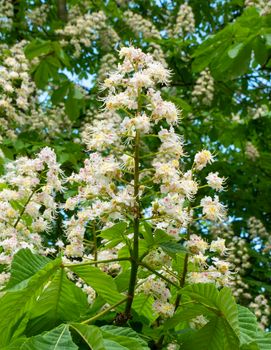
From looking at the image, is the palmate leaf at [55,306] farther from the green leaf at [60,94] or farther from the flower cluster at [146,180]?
the green leaf at [60,94]

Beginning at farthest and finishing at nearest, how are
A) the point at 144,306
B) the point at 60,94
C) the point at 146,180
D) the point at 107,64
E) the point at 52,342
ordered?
the point at 107,64 → the point at 60,94 → the point at 144,306 → the point at 146,180 → the point at 52,342

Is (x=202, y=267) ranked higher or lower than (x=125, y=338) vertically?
higher

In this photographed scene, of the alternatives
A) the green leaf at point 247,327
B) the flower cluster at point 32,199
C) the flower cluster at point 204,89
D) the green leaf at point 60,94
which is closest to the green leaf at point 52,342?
the green leaf at point 247,327

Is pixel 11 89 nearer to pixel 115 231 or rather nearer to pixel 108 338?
pixel 115 231

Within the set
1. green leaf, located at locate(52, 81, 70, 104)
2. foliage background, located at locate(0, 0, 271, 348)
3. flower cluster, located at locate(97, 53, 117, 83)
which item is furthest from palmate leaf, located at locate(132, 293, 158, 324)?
flower cluster, located at locate(97, 53, 117, 83)

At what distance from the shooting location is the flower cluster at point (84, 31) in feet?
18.9

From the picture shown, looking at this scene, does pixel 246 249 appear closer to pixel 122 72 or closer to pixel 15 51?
pixel 15 51

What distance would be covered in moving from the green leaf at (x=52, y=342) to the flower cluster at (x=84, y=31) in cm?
464

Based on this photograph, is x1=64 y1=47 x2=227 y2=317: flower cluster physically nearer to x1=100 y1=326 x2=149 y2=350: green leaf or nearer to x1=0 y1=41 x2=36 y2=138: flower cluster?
x1=100 y1=326 x2=149 y2=350: green leaf

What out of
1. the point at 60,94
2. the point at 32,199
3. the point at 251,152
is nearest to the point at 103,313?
the point at 32,199

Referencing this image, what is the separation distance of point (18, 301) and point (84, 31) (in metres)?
4.71

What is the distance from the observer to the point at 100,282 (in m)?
1.48

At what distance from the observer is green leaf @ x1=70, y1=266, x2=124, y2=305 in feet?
4.80

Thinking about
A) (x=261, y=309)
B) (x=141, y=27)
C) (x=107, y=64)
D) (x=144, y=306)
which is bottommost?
(x=144, y=306)
